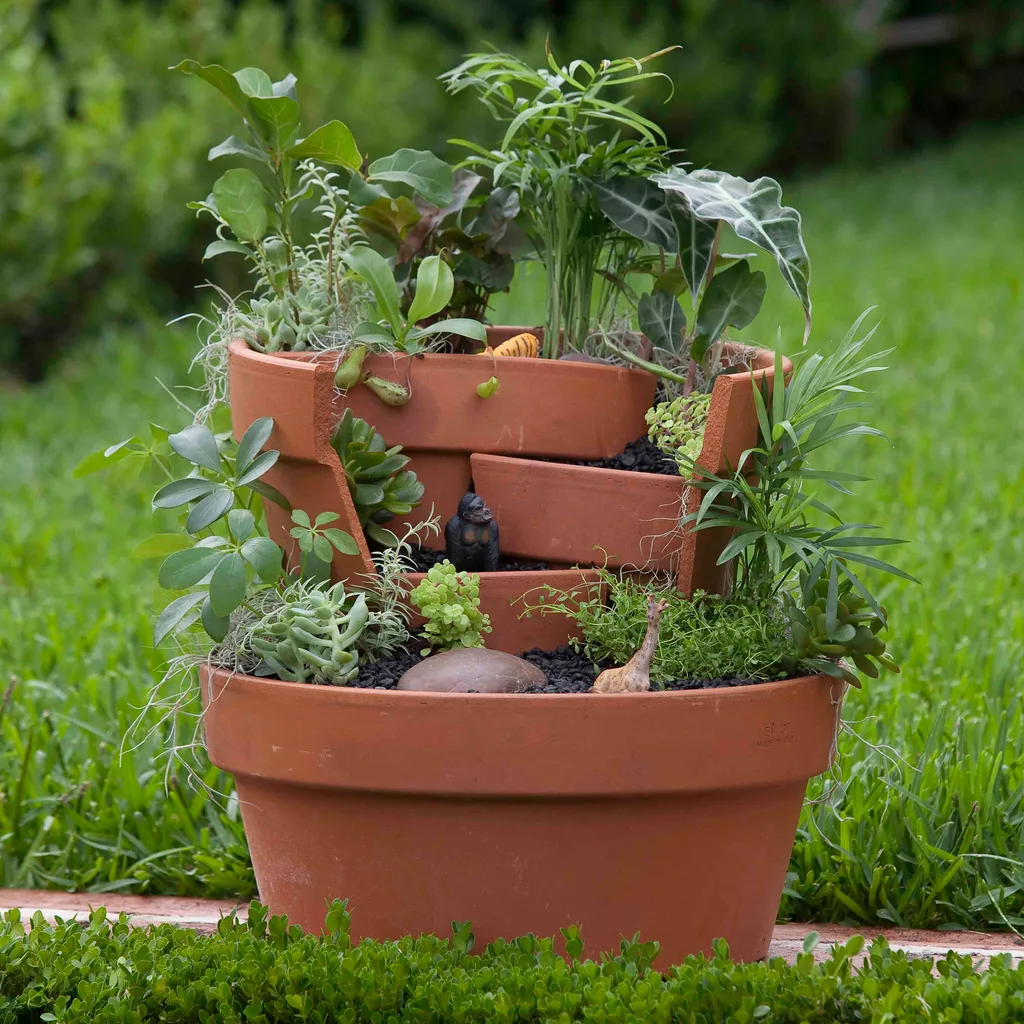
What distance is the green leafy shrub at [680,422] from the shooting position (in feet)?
6.37

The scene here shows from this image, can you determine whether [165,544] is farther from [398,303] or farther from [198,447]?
[398,303]

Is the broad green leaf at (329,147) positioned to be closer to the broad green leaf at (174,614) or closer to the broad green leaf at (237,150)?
the broad green leaf at (237,150)

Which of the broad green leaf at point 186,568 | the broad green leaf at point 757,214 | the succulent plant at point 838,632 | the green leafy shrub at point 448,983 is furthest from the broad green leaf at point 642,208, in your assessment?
the green leafy shrub at point 448,983

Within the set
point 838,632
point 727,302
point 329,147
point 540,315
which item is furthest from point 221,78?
point 540,315

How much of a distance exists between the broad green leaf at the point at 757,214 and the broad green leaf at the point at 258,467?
0.65 meters

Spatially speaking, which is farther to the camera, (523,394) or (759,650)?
(523,394)

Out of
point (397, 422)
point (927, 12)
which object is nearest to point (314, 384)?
point (397, 422)

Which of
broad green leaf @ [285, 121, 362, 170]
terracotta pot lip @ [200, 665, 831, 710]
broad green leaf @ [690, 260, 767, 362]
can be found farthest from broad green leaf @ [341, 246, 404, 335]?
terracotta pot lip @ [200, 665, 831, 710]

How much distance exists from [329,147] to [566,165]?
1.16 ft

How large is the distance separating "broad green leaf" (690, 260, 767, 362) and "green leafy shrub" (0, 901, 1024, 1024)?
2.91 ft

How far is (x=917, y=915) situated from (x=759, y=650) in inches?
22.5

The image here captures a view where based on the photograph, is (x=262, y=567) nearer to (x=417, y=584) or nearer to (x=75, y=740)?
(x=417, y=584)

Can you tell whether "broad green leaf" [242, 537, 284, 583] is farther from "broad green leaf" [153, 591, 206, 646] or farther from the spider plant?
the spider plant

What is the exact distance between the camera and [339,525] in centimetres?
192
